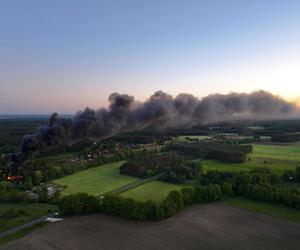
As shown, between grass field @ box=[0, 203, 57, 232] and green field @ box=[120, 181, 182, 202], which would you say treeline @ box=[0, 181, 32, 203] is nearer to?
grass field @ box=[0, 203, 57, 232]

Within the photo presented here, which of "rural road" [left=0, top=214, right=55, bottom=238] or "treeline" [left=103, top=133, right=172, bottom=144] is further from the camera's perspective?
"treeline" [left=103, top=133, right=172, bottom=144]

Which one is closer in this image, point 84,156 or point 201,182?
point 201,182

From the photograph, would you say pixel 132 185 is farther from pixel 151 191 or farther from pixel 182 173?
pixel 182 173

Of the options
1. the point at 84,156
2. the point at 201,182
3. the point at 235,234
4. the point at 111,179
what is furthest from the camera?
the point at 84,156

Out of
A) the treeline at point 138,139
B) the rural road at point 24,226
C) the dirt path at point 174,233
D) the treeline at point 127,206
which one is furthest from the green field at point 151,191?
the treeline at point 138,139

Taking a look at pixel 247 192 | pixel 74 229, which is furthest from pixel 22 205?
pixel 247 192

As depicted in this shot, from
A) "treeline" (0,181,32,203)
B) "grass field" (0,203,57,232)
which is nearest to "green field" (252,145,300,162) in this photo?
"grass field" (0,203,57,232)

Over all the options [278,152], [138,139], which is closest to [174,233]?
[278,152]

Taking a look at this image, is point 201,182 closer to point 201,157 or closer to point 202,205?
point 202,205
